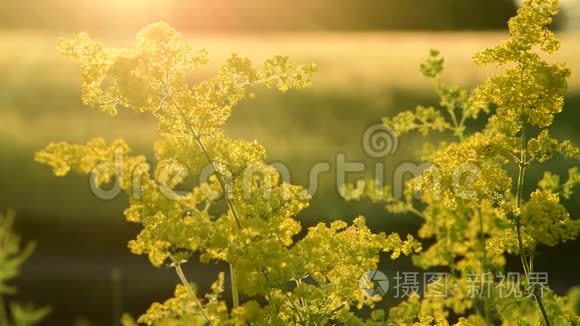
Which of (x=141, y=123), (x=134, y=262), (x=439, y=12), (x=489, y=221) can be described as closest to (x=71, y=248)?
(x=134, y=262)

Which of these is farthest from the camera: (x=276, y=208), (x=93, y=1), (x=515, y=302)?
(x=93, y=1)

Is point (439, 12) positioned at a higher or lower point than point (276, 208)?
higher

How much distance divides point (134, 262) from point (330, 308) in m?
6.93

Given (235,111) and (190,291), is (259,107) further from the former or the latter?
(190,291)

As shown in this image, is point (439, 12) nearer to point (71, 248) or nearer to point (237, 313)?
point (71, 248)

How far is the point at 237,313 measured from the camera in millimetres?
2980

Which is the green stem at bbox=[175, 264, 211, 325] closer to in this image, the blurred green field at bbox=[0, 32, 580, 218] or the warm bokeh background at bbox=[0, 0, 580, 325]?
the warm bokeh background at bbox=[0, 0, 580, 325]

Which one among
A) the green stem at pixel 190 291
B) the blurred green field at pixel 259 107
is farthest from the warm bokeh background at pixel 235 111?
the green stem at pixel 190 291

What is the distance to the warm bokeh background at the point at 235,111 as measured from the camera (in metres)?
9.70

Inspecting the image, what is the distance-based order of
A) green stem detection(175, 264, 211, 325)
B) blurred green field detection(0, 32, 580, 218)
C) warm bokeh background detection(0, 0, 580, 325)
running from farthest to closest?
blurred green field detection(0, 32, 580, 218), warm bokeh background detection(0, 0, 580, 325), green stem detection(175, 264, 211, 325)

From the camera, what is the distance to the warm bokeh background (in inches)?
382

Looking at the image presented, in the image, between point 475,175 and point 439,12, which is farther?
point 439,12

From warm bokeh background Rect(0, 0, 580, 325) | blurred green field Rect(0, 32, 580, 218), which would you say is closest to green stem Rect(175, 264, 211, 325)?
warm bokeh background Rect(0, 0, 580, 325)

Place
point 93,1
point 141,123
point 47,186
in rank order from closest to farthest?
point 47,186 → point 141,123 → point 93,1
